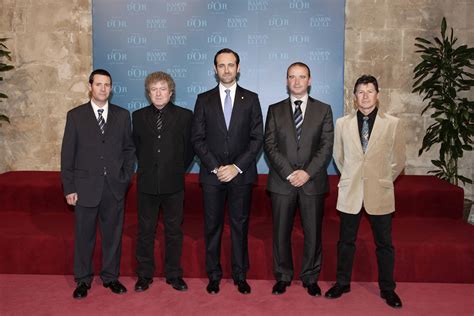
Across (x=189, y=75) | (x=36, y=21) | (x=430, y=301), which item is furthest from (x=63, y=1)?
(x=430, y=301)

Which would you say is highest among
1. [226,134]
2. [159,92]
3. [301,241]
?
[159,92]

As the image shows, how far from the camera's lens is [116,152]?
3.85 m

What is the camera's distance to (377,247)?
3.71 metres

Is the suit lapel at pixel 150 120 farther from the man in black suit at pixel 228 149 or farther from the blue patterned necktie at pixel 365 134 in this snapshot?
the blue patterned necktie at pixel 365 134

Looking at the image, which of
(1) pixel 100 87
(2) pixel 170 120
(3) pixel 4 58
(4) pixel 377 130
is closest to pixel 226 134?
(2) pixel 170 120

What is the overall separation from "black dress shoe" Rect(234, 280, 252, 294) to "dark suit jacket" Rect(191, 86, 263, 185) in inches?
33.3

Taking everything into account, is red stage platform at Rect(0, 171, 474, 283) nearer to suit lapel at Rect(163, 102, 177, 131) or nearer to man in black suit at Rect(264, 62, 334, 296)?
man in black suit at Rect(264, 62, 334, 296)

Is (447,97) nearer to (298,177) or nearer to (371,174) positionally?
(371,174)

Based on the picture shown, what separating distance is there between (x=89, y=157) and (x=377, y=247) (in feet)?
7.85

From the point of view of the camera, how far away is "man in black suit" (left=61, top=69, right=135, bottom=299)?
377 cm

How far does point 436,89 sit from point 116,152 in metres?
4.18

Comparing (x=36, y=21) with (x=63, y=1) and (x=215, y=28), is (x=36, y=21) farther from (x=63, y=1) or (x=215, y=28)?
(x=215, y=28)

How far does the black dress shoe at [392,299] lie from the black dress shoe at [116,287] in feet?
6.89

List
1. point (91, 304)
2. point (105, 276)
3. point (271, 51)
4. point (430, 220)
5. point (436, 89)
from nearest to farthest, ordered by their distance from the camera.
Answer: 1. point (91, 304)
2. point (105, 276)
3. point (430, 220)
4. point (436, 89)
5. point (271, 51)
